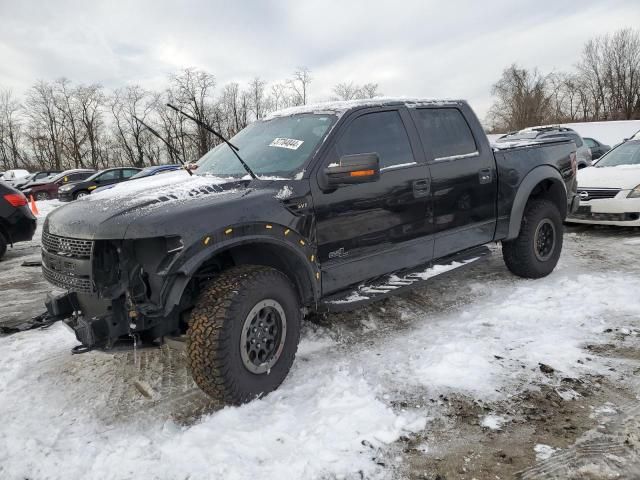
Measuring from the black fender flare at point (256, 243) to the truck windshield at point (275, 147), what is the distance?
0.54 meters

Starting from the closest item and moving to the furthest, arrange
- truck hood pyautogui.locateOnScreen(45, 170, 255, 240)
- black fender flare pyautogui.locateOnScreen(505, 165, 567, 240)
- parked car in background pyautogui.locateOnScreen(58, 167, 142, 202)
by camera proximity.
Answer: truck hood pyautogui.locateOnScreen(45, 170, 255, 240) < black fender flare pyautogui.locateOnScreen(505, 165, 567, 240) < parked car in background pyautogui.locateOnScreen(58, 167, 142, 202)

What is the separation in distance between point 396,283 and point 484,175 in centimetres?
149

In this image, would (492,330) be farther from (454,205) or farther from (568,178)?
(568,178)

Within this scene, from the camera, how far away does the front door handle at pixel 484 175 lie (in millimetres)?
4516

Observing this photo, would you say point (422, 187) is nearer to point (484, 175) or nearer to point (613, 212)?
point (484, 175)

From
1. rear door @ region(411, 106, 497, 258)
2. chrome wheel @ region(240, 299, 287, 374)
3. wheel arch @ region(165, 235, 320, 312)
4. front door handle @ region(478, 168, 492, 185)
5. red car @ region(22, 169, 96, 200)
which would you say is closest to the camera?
chrome wheel @ region(240, 299, 287, 374)

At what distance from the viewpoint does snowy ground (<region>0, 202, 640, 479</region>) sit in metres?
2.42

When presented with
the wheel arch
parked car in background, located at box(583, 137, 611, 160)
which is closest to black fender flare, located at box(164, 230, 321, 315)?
the wheel arch

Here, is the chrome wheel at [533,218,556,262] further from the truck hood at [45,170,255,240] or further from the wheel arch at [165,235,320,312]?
the truck hood at [45,170,255,240]

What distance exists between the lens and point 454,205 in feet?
→ 14.1

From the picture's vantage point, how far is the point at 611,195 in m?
7.38

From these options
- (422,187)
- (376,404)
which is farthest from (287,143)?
(376,404)

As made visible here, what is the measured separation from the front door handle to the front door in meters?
0.78

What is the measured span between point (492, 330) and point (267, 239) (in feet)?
7.01
